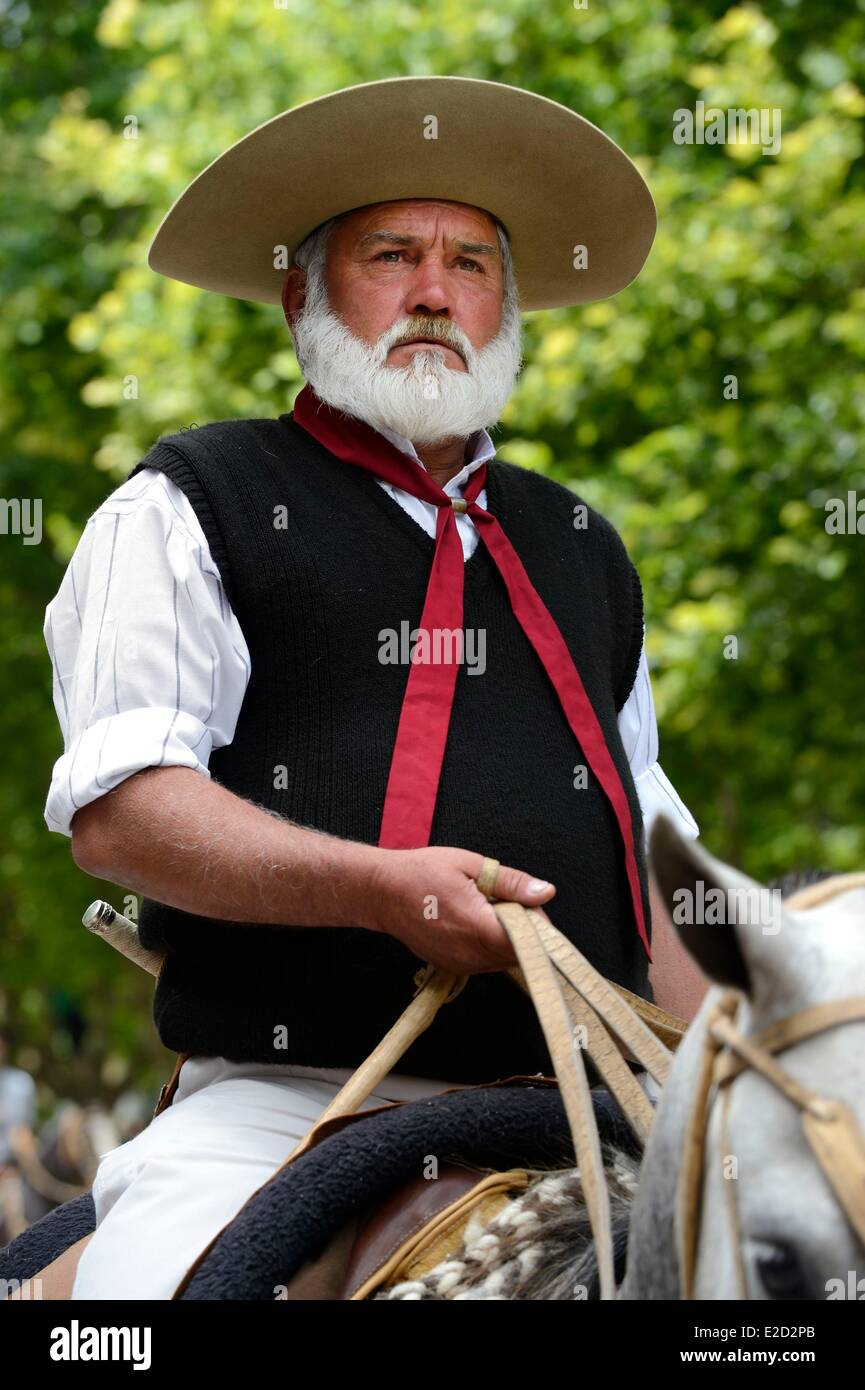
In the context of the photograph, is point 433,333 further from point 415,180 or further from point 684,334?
point 684,334

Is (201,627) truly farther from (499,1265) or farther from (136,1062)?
(136,1062)

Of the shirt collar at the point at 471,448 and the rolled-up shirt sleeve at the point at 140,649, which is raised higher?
the shirt collar at the point at 471,448

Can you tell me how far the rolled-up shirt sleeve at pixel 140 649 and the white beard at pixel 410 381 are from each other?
1.29ft

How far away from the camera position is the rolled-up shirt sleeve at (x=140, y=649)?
2.26 m

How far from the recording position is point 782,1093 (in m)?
1.33

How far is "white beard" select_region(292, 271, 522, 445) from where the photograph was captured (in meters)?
2.71

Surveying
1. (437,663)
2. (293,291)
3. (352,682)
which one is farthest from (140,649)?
(293,291)

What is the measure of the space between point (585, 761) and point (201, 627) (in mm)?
601

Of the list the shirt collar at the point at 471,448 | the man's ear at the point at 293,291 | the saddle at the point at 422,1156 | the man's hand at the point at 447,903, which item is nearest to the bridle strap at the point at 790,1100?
the saddle at the point at 422,1156

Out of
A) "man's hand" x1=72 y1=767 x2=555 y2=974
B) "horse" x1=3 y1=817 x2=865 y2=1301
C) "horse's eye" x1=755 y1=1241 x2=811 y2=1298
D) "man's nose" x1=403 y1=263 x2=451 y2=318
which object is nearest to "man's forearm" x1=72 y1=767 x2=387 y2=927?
"man's hand" x1=72 y1=767 x2=555 y2=974

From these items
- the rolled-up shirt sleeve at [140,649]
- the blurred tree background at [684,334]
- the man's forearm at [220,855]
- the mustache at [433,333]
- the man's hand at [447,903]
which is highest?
the blurred tree background at [684,334]

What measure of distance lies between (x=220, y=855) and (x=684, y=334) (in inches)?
249

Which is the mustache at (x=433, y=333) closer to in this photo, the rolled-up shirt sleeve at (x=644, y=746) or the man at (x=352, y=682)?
the man at (x=352, y=682)

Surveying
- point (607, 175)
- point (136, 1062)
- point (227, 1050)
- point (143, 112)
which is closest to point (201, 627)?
point (227, 1050)
